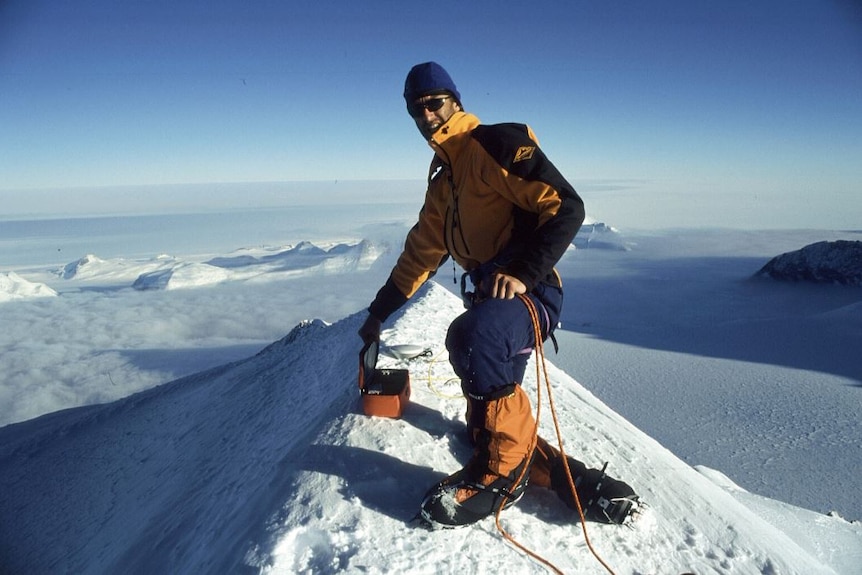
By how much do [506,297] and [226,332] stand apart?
8747 cm

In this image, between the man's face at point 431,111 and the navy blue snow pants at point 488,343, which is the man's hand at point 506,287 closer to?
the navy blue snow pants at point 488,343

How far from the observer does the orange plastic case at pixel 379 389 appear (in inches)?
103

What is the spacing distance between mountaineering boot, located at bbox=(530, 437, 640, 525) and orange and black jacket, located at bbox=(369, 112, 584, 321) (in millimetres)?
895

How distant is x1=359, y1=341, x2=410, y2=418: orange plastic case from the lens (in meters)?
2.62

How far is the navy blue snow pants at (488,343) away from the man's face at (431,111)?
2.91ft

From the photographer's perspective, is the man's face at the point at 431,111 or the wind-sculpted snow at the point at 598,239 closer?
the man's face at the point at 431,111

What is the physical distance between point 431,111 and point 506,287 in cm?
94

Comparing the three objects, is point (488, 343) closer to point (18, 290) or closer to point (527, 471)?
point (527, 471)

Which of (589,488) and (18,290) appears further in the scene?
(18,290)

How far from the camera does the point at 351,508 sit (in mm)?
1983

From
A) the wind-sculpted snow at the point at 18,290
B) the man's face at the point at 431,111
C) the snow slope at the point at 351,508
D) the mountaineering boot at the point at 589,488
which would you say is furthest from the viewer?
the wind-sculpted snow at the point at 18,290

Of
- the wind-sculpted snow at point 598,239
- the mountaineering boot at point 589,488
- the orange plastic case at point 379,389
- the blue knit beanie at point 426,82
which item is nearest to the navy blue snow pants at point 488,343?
the mountaineering boot at point 589,488

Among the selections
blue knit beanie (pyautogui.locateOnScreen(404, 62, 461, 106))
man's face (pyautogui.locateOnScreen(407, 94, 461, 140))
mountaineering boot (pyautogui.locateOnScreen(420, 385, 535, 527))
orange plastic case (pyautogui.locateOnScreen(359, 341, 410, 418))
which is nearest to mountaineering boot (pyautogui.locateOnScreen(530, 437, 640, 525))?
mountaineering boot (pyautogui.locateOnScreen(420, 385, 535, 527))

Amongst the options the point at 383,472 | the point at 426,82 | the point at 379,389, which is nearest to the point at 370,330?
the point at 379,389
